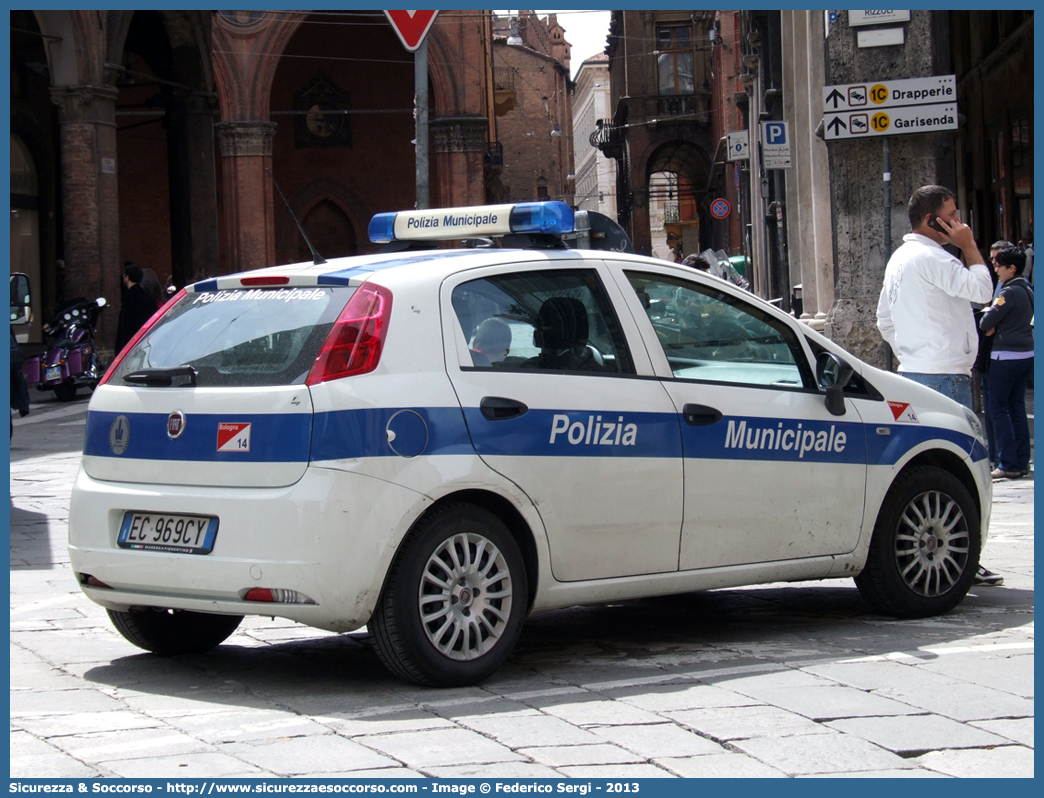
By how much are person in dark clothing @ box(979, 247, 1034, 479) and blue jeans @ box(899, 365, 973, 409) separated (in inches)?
152

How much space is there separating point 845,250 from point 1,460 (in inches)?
320

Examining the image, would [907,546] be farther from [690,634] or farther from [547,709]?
[547,709]

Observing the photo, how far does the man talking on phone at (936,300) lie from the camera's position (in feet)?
24.3

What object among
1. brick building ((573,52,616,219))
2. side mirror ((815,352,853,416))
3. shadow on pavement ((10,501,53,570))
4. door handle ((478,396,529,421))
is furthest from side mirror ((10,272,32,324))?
brick building ((573,52,616,219))

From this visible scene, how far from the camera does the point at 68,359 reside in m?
21.0

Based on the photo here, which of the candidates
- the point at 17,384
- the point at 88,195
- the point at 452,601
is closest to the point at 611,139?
the point at 88,195

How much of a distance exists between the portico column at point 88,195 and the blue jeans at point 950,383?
1984 centimetres

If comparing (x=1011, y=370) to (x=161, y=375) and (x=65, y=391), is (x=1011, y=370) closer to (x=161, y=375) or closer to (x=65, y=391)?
(x=161, y=375)

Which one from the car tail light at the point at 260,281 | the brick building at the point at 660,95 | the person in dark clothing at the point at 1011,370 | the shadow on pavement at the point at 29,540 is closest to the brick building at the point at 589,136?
the brick building at the point at 660,95

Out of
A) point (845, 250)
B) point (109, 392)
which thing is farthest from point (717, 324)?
point (845, 250)

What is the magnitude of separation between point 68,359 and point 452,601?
1706cm

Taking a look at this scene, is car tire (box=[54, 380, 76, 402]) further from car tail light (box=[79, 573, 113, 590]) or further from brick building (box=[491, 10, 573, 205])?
brick building (box=[491, 10, 573, 205])

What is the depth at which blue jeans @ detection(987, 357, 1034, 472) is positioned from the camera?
11195 millimetres

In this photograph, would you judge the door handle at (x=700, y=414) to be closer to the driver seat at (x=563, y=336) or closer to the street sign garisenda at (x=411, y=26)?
the driver seat at (x=563, y=336)
